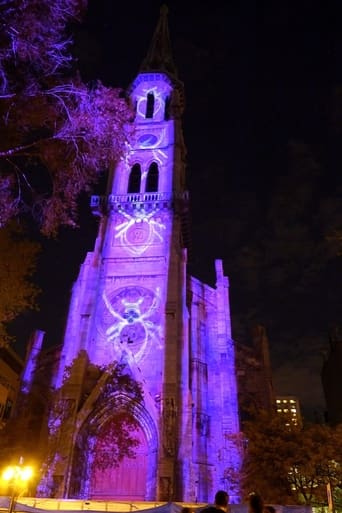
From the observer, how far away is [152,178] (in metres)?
35.3

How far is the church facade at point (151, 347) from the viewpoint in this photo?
22.6 meters

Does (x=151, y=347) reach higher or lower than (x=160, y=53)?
lower

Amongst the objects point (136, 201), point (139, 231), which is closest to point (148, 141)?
point (136, 201)

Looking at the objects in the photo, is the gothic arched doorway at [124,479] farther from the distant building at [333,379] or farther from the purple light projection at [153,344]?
the distant building at [333,379]

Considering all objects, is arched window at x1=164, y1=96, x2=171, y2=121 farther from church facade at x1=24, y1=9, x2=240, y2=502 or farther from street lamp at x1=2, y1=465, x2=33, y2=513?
street lamp at x1=2, y1=465, x2=33, y2=513

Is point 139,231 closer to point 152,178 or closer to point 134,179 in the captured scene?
point 152,178

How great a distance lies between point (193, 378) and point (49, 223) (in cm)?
1891

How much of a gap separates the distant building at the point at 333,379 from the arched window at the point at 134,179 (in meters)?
47.5

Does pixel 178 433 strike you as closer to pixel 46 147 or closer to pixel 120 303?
pixel 120 303

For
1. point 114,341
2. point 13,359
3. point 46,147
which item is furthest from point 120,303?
point 13,359

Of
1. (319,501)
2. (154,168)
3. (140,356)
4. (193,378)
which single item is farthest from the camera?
(154,168)

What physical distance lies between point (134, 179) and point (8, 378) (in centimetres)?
2485

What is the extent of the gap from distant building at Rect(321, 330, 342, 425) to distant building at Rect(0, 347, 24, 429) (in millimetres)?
47556

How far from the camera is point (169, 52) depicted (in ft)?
162
